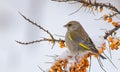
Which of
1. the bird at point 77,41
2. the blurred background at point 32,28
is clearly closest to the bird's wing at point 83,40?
the bird at point 77,41

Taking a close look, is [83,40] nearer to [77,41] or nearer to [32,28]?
[77,41]

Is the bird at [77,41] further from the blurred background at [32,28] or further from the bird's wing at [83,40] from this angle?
the blurred background at [32,28]

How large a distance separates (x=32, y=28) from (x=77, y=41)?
7.58 feet

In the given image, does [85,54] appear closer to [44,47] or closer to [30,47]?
[44,47]

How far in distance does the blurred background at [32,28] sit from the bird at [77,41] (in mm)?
1215

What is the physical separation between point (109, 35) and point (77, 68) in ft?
0.76

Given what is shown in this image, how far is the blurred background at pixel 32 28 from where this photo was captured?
4043 mm

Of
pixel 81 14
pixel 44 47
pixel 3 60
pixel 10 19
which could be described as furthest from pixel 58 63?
pixel 10 19

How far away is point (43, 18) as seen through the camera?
481cm

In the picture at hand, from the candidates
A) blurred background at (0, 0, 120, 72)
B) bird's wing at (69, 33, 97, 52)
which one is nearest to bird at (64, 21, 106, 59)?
bird's wing at (69, 33, 97, 52)

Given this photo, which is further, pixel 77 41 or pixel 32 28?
pixel 32 28

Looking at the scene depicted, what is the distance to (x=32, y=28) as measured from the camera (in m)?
4.43

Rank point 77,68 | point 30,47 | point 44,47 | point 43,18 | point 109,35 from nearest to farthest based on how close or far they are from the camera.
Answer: point 77,68 → point 109,35 → point 44,47 → point 30,47 → point 43,18

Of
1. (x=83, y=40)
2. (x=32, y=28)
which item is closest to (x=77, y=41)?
(x=83, y=40)
